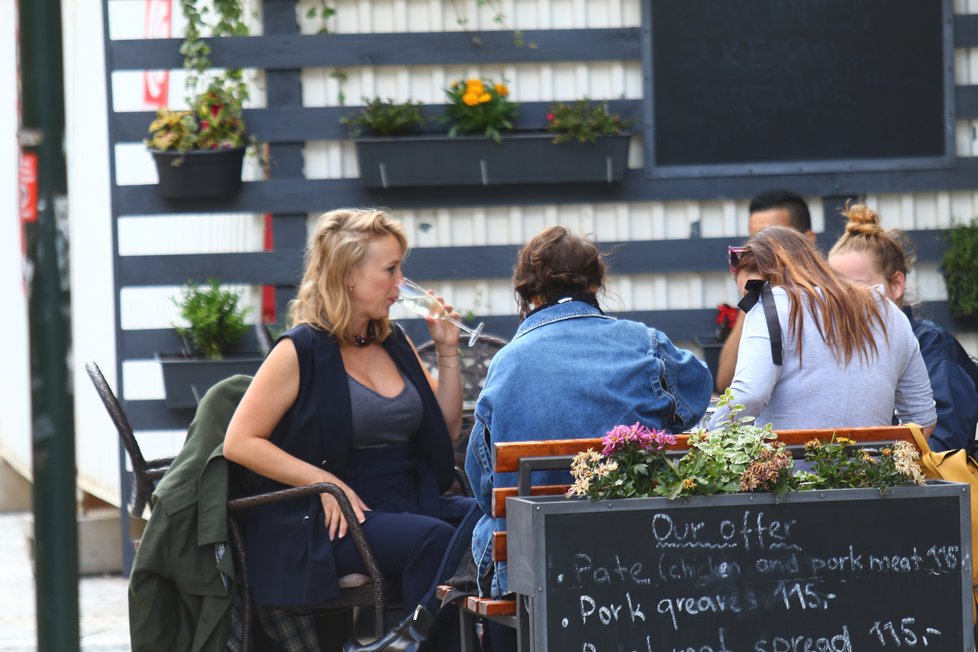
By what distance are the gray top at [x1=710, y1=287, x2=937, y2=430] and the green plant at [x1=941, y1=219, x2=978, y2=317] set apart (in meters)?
2.76

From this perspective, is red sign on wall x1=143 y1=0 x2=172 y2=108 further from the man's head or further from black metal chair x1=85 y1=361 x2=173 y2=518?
the man's head

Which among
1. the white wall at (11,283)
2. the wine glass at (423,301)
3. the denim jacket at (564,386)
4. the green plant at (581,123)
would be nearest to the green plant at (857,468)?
the denim jacket at (564,386)

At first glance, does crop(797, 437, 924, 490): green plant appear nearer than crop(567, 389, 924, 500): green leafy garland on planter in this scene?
No

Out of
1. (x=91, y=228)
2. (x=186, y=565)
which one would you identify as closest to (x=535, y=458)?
(x=186, y=565)

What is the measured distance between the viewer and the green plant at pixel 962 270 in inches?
265

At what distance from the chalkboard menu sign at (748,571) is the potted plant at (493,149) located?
127 inches

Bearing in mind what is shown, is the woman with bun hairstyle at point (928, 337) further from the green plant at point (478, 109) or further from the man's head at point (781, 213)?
the green plant at point (478, 109)

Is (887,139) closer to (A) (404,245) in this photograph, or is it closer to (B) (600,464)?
(A) (404,245)

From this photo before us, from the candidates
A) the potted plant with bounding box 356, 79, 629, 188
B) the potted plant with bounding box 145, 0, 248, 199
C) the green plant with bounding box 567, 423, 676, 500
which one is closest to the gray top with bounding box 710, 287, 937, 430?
the green plant with bounding box 567, 423, 676, 500

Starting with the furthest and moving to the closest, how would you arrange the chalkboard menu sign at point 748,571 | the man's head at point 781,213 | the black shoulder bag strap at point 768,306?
the man's head at point 781,213 < the black shoulder bag strap at point 768,306 < the chalkboard menu sign at point 748,571

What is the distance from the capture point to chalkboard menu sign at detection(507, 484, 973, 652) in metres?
3.48

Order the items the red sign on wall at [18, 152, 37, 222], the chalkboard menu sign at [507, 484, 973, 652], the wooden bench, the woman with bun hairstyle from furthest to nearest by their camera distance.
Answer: the woman with bun hairstyle < the wooden bench < the chalkboard menu sign at [507, 484, 973, 652] < the red sign on wall at [18, 152, 37, 222]

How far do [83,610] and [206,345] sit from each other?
1299 millimetres

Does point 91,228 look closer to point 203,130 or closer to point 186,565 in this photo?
point 203,130
